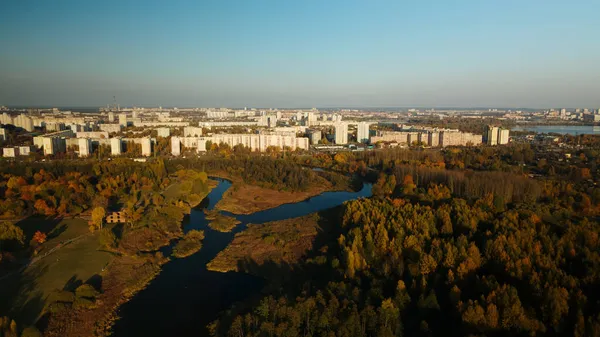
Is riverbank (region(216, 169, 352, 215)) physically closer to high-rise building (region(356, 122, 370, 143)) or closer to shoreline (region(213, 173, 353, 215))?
shoreline (region(213, 173, 353, 215))

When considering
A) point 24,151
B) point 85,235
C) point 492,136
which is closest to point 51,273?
point 85,235

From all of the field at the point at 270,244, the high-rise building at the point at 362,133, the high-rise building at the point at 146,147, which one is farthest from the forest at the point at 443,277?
the high-rise building at the point at 362,133

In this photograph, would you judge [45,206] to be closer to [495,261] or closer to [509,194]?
[495,261]

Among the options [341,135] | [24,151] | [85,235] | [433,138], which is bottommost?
[85,235]

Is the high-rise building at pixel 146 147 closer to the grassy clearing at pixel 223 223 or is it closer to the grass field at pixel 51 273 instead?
the grassy clearing at pixel 223 223

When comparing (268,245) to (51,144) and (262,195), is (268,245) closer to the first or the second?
(262,195)

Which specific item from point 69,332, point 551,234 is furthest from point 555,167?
point 69,332
